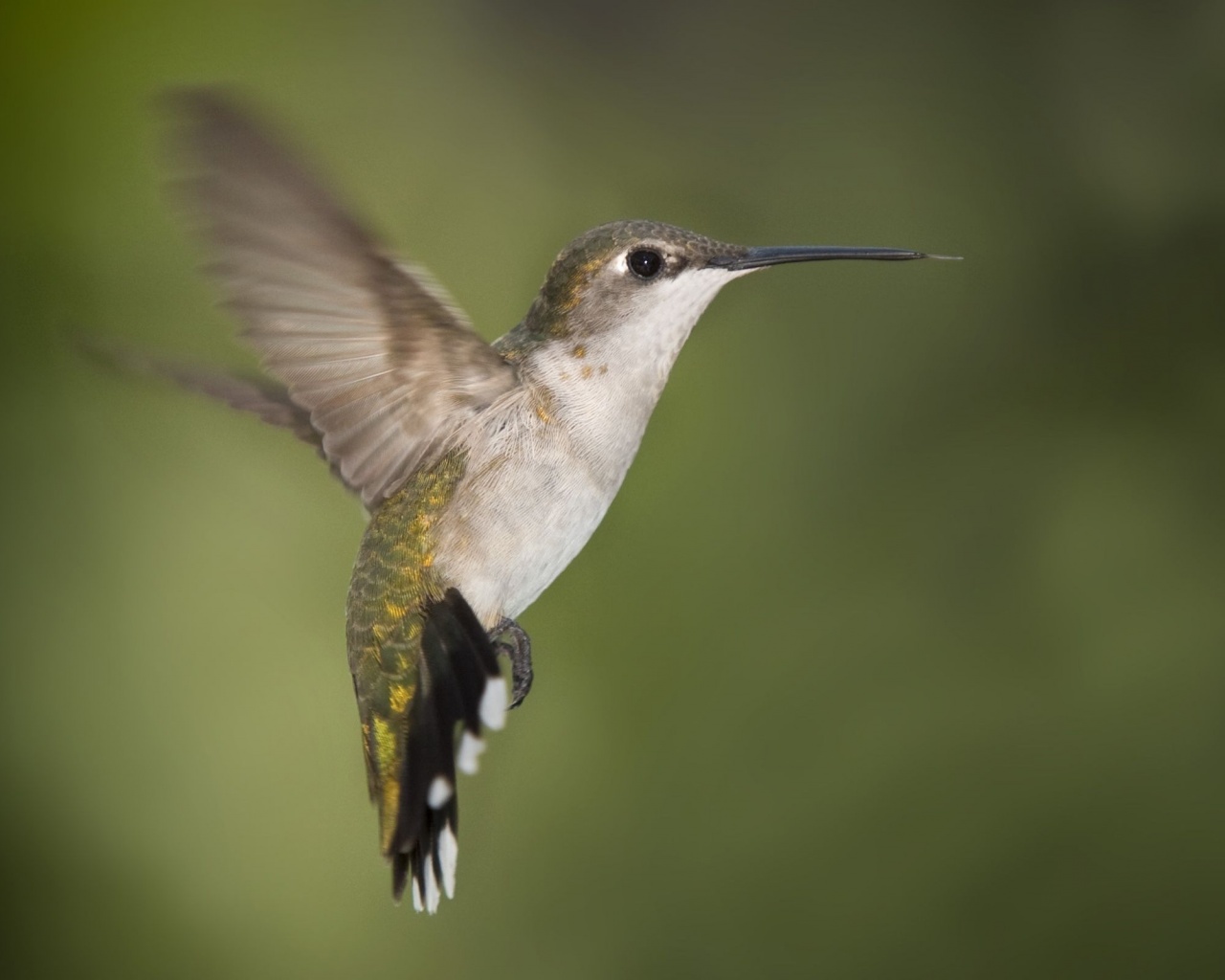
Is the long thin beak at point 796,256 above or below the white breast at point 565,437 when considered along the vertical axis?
above

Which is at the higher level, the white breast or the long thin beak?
the long thin beak

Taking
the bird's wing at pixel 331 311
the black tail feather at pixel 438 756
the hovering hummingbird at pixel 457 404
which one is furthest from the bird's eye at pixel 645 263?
the black tail feather at pixel 438 756

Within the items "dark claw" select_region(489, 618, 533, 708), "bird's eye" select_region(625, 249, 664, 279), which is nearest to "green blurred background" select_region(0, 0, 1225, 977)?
"dark claw" select_region(489, 618, 533, 708)

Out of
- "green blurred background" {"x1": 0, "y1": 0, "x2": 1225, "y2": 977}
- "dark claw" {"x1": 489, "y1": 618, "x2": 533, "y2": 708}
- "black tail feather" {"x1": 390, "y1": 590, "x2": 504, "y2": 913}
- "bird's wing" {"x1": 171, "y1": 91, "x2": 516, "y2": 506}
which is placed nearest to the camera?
"bird's wing" {"x1": 171, "y1": 91, "x2": 516, "y2": 506}

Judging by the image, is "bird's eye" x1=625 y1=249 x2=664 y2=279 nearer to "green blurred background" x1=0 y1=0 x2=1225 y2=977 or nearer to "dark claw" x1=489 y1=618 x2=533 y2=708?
"dark claw" x1=489 y1=618 x2=533 y2=708

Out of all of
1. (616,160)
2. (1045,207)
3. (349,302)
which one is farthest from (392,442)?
(1045,207)

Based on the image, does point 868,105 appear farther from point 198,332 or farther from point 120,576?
point 120,576

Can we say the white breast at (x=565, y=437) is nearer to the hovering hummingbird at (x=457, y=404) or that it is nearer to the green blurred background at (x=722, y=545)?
the hovering hummingbird at (x=457, y=404)
